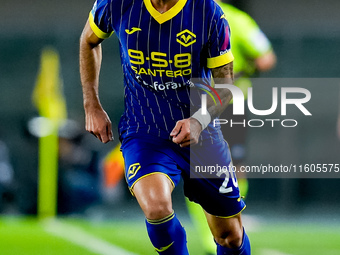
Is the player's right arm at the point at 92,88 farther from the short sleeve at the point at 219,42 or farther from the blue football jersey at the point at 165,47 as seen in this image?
the short sleeve at the point at 219,42

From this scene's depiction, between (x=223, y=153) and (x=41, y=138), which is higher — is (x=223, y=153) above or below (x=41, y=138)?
above

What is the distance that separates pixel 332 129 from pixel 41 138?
2.98 m

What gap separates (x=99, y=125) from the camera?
3.67 m

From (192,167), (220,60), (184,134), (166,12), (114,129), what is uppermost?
(166,12)

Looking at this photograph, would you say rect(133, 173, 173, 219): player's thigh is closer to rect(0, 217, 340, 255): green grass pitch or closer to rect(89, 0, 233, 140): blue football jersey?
rect(89, 0, 233, 140): blue football jersey

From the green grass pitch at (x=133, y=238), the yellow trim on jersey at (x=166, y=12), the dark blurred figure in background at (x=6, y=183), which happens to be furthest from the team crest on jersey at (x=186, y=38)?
the dark blurred figure in background at (x=6, y=183)

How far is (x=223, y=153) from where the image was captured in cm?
379

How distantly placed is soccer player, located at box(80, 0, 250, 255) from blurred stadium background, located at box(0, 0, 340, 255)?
11.1 ft

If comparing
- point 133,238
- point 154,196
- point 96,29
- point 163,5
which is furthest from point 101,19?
point 133,238

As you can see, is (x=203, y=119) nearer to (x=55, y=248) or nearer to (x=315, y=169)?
(x=55, y=248)

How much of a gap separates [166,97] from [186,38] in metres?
0.33

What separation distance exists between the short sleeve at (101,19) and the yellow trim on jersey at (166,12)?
8.3 inches

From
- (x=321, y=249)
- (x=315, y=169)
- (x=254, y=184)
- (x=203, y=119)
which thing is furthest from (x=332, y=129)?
(x=203, y=119)

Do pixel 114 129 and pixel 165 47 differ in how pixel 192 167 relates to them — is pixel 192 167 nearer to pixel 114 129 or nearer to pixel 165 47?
pixel 165 47
